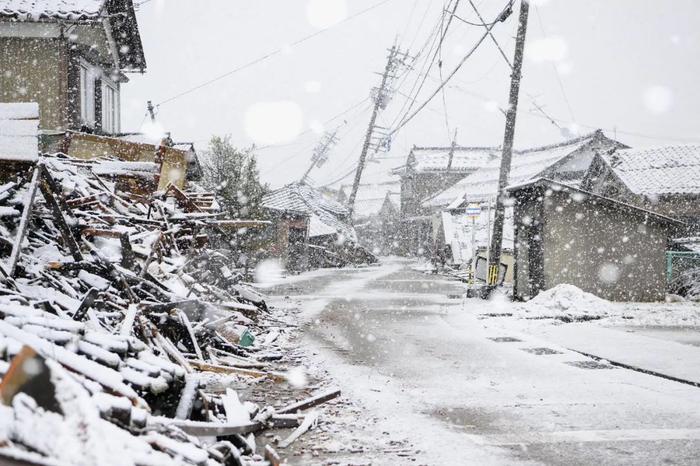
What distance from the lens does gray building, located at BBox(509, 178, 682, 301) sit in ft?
53.8

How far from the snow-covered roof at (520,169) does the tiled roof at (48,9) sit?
26.5m

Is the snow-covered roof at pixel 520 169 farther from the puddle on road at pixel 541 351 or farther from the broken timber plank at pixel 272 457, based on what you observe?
the broken timber plank at pixel 272 457

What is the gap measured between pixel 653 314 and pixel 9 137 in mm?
14557

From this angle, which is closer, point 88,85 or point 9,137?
point 9,137

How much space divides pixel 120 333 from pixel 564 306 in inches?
440

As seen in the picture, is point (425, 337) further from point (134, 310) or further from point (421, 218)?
point (421, 218)

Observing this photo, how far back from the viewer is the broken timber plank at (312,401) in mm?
5719

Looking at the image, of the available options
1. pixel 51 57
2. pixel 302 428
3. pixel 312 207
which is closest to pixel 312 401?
pixel 302 428

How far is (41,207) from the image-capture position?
328 inches

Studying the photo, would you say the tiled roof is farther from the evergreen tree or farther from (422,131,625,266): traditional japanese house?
(422,131,625,266): traditional japanese house

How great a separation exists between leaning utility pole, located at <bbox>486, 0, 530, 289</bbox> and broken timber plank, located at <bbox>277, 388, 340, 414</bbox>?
12.1 m

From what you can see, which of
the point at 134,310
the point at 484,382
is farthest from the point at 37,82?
the point at 484,382

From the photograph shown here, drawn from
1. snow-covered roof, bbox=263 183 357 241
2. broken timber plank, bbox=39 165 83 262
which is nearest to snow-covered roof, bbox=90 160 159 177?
broken timber plank, bbox=39 165 83 262

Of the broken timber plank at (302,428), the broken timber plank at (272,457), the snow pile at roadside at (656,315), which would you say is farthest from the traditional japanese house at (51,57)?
the snow pile at roadside at (656,315)
